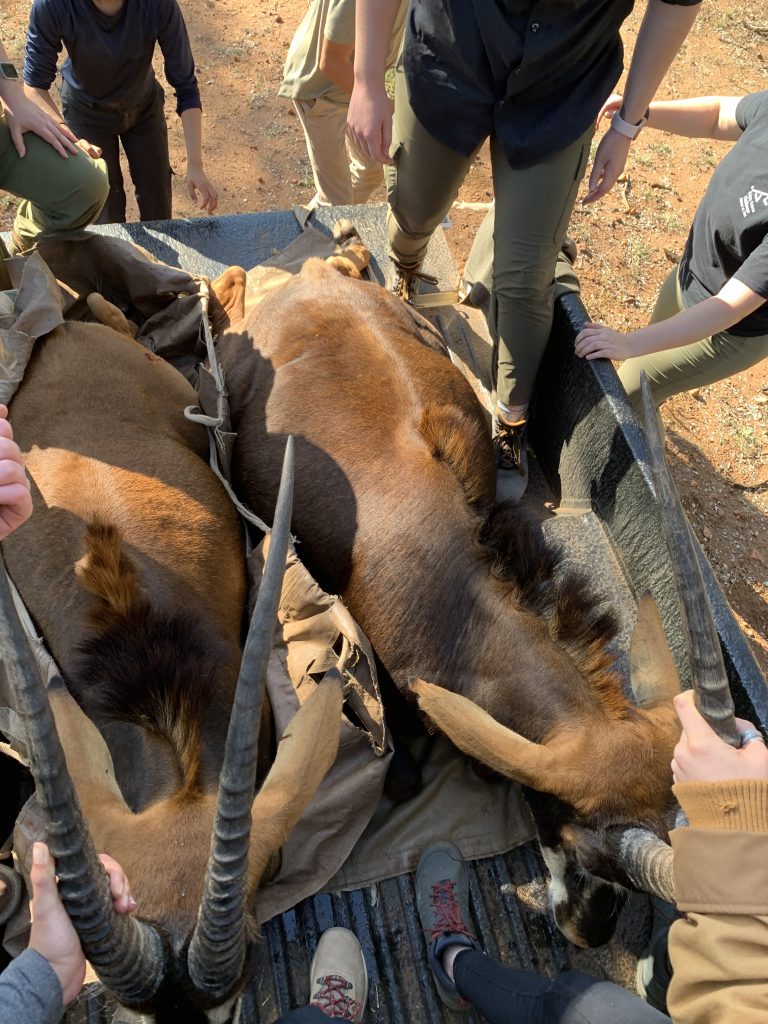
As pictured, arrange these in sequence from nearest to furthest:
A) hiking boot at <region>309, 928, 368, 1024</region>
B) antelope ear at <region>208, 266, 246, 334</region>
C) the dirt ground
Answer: hiking boot at <region>309, 928, 368, 1024</region>, antelope ear at <region>208, 266, 246, 334</region>, the dirt ground

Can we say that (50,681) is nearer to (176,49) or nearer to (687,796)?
(687,796)

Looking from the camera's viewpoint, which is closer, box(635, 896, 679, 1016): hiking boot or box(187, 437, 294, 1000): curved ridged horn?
box(187, 437, 294, 1000): curved ridged horn

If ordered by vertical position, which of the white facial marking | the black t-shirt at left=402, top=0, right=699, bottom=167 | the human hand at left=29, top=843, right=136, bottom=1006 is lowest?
the white facial marking

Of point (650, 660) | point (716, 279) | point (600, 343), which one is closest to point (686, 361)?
point (716, 279)

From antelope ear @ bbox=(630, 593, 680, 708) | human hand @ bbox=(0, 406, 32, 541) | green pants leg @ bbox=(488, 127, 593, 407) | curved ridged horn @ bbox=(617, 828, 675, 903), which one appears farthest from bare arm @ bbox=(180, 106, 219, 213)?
curved ridged horn @ bbox=(617, 828, 675, 903)

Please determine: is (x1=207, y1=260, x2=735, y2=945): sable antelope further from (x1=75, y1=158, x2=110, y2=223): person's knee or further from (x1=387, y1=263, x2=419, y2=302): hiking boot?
(x1=75, y1=158, x2=110, y2=223): person's knee

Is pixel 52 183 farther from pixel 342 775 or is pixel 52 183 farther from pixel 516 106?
pixel 342 775

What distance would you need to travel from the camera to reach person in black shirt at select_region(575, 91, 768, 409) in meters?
4.12

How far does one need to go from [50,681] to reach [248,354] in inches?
100

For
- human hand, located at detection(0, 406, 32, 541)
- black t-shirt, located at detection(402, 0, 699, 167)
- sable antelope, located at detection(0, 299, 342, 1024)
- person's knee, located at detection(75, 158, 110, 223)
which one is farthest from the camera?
person's knee, located at detection(75, 158, 110, 223)

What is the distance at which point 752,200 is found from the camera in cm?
423

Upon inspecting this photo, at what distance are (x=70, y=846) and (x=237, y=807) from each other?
1.57ft

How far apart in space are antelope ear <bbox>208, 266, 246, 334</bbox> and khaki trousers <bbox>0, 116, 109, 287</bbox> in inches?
36.1

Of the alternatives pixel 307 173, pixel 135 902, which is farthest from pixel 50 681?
pixel 307 173
